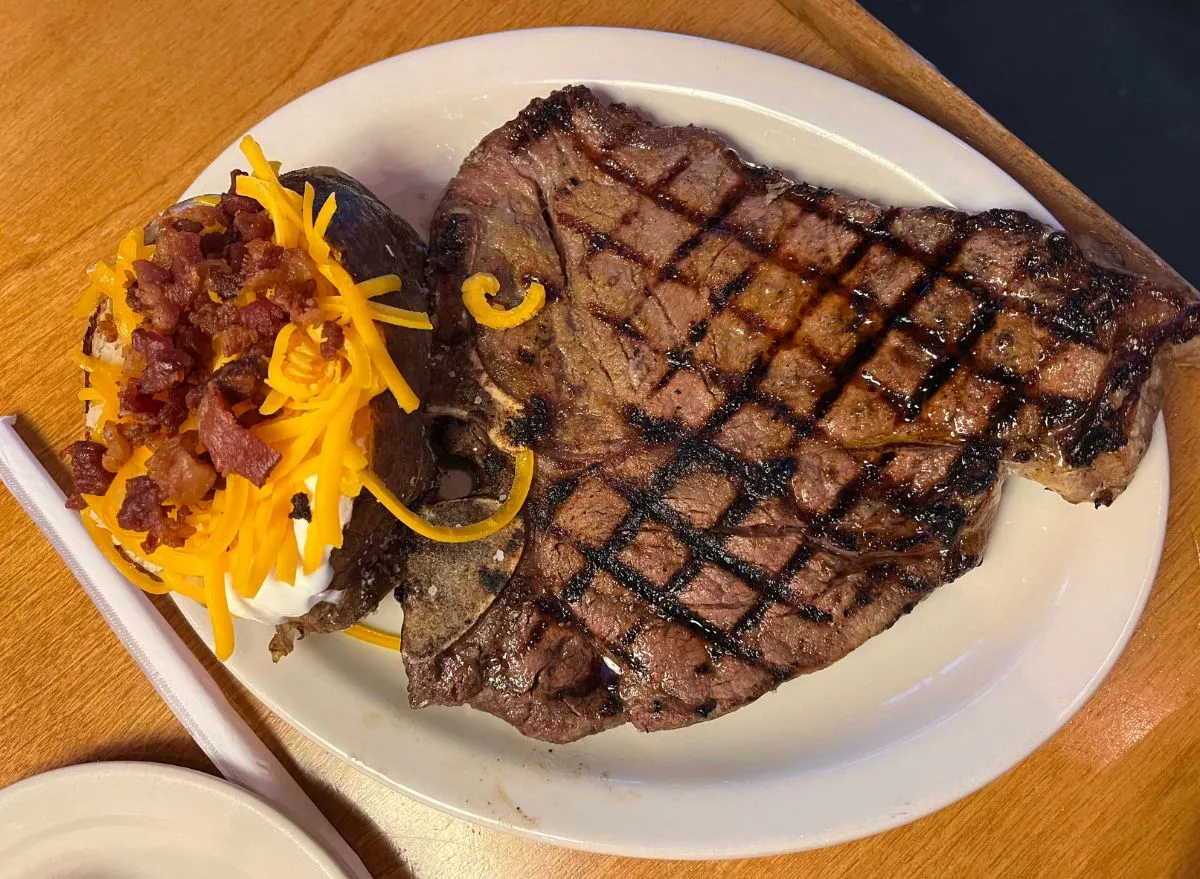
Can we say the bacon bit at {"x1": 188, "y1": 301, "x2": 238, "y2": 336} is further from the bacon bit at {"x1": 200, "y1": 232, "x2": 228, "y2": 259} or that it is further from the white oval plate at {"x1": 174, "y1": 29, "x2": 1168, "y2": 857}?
the white oval plate at {"x1": 174, "y1": 29, "x2": 1168, "y2": 857}

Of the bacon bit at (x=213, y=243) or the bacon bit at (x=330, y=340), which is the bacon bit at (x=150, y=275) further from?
the bacon bit at (x=330, y=340)

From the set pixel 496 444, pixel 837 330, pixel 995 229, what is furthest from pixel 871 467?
pixel 496 444

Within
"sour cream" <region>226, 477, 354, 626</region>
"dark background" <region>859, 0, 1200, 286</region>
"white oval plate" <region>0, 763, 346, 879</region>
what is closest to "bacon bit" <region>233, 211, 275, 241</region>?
"sour cream" <region>226, 477, 354, 626</region>

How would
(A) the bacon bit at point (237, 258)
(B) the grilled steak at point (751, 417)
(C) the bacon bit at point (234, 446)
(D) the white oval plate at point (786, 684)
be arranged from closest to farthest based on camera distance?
(C) the bacon bit at point (234, 446)
(A) the bacon bit at point (237, 258)
(B) the grilled steak at point (751, 417)
(D) the white oval plate at point (786, 684)

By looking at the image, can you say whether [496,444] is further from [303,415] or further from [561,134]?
[561,134]

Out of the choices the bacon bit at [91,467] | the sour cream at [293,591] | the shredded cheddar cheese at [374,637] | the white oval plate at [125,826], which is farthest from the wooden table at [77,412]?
the bacon bit at [91,467]

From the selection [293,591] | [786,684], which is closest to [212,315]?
[293,591]
